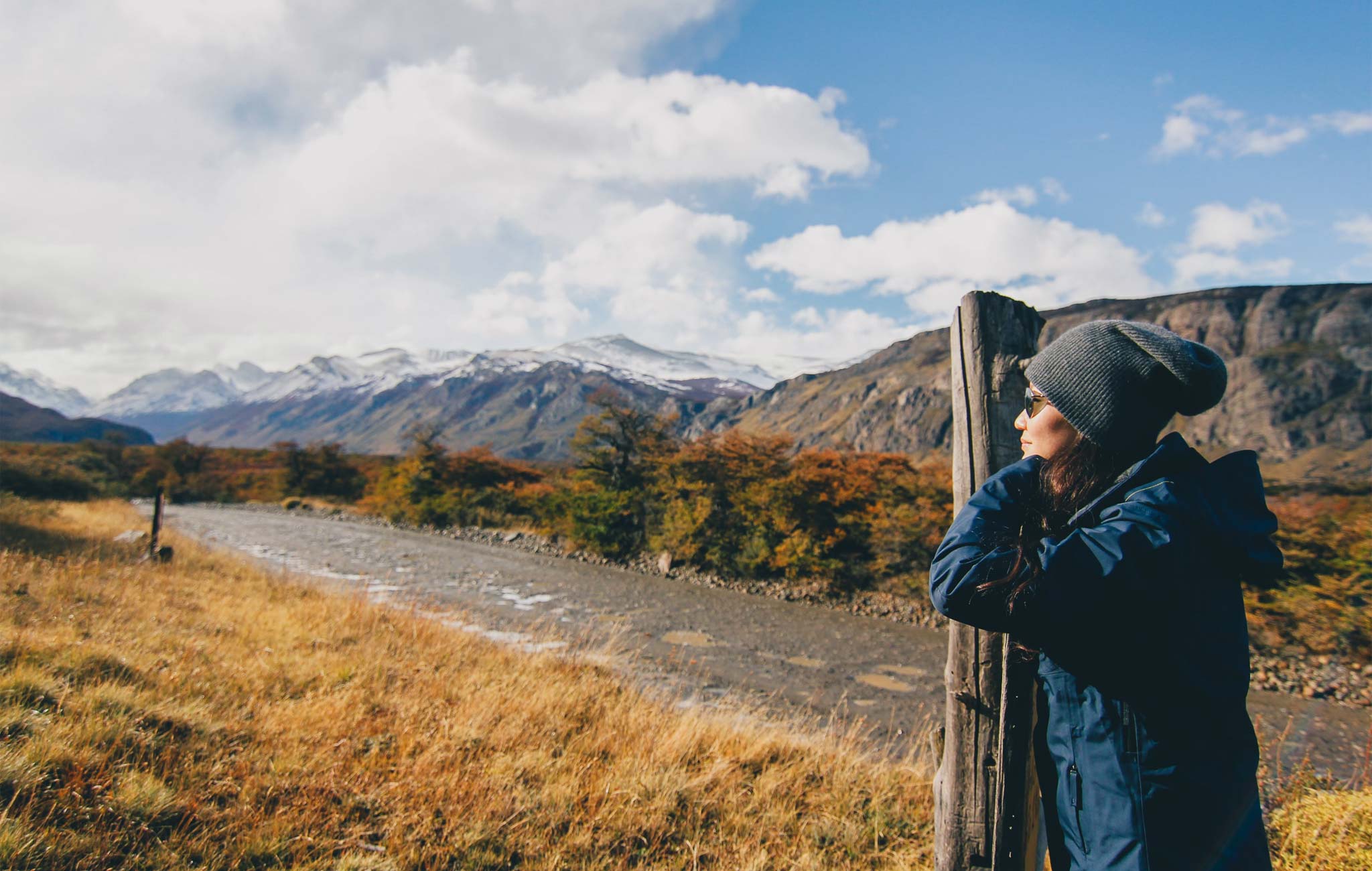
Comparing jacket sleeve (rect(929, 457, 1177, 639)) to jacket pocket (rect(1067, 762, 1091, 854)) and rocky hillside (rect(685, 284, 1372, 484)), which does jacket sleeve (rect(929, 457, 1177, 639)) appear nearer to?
jacket pocket (rect(1067, 762, 1091, 854))

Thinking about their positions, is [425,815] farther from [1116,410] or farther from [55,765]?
[1116,410]

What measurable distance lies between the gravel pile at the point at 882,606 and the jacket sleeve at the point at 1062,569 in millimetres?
8974

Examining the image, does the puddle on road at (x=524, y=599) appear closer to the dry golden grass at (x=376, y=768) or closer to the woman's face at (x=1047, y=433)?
the dry golden grass at (x=376, y=768)

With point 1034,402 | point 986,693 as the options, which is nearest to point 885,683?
point 986,693

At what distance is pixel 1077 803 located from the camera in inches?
61.7

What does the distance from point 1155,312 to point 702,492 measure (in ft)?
296

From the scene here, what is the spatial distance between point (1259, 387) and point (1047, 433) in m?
92.0

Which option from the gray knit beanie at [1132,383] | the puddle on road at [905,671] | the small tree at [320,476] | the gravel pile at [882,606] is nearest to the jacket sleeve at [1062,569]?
the gray knit beanie at [1132,383]

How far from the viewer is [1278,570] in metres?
1.40

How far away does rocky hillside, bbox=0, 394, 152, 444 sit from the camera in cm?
15039

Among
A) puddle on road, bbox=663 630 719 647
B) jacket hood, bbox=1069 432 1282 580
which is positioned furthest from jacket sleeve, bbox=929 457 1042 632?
puddle on road, bbox=663 630 719 647

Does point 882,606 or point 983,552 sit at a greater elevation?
point 983,552

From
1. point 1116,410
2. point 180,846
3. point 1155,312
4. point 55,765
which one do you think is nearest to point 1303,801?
point 1116,410

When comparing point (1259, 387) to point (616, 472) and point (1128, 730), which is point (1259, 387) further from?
point (1128, 730)
